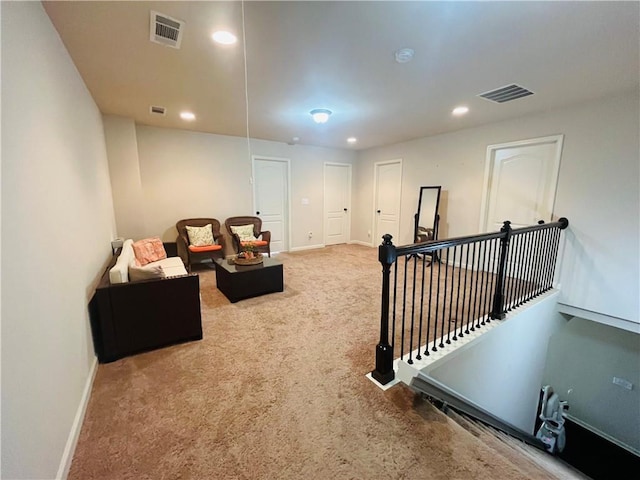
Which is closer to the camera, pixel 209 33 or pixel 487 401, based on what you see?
A: pixel 209 33

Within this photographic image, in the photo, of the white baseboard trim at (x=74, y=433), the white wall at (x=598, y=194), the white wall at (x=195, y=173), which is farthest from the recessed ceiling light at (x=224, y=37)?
the white wall at (x=598, y=194)

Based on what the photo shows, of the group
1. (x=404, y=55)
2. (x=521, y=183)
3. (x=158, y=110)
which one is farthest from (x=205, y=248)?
(x=521, y=183)

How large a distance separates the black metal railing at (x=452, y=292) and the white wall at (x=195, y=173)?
3506 millimetres

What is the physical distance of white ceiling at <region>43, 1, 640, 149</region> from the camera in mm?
1704

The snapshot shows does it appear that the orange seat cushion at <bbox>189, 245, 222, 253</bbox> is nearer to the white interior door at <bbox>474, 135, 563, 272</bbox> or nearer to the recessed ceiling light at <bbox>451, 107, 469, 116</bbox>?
the recessed ceiling light at <bbox>451, 107, 469, 116</bbox>

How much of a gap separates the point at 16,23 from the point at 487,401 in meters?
4.38

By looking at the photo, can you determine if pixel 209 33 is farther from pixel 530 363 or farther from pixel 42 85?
pixel 530 363

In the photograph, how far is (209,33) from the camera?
Result: 1.94 meters

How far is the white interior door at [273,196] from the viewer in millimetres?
5703

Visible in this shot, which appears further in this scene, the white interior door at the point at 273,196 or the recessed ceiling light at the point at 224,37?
the white interior door at the point at 273,196

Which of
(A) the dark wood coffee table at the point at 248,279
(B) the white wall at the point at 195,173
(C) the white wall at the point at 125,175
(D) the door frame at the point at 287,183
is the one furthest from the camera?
(D) the door frame at the point at 287,183

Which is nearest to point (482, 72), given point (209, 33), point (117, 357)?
point (209, 33)

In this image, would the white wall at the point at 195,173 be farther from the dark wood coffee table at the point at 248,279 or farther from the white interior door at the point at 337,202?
the dark wood coffee table at the point at 248,279

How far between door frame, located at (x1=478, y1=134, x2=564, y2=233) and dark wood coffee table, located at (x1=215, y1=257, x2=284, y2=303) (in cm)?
346
